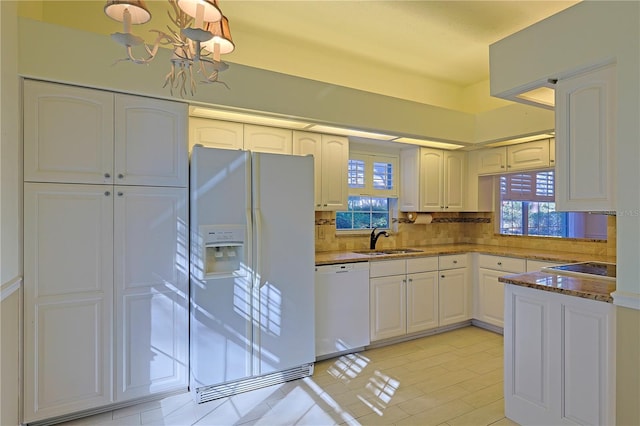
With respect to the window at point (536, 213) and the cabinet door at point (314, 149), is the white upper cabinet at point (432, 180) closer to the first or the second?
the window at point (536, 213)

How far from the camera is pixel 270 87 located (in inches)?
112

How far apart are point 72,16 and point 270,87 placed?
62.1 inches

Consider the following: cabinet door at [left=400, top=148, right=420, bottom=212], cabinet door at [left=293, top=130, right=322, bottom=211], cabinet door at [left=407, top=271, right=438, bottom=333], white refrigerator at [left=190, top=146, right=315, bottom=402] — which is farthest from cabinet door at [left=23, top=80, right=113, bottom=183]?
cabinet door at [left=400, top=148, right=420, bottom=212]

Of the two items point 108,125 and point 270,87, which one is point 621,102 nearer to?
point 270,87

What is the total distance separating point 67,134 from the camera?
7.15 ft

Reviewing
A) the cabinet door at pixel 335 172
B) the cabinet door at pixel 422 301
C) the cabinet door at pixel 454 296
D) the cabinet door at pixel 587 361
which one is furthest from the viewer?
the cabinet door at pixel 454 296

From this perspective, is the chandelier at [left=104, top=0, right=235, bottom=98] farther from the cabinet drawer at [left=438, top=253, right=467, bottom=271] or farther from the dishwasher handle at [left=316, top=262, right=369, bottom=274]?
the cabinet drawer at [left=438, top=253, right=467, bottom=271]

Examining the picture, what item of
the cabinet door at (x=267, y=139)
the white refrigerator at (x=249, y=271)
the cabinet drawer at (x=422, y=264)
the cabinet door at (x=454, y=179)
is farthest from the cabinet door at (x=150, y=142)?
the cabinet door at (x=454, y=179)

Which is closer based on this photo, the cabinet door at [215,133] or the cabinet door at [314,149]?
the cabinet door at [215,133]

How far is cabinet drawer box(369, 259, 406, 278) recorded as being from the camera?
3424mm

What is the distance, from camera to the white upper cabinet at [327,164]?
344 centimetres

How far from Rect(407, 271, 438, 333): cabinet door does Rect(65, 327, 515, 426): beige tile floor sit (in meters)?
0.47

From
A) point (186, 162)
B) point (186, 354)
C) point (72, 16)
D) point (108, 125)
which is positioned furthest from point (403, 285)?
point (72, 16)

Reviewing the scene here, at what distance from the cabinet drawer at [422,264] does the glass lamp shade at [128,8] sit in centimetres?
308
